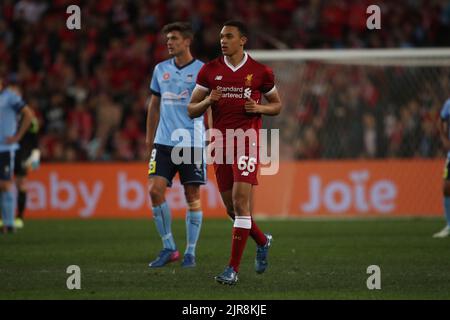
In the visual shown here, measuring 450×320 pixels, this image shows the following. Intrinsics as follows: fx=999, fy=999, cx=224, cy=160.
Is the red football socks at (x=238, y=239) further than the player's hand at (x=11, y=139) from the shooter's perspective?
No

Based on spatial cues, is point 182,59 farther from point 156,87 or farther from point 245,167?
point 245,167

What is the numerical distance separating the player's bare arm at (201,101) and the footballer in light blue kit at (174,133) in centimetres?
141

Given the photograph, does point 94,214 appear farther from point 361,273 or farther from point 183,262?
point 361,273

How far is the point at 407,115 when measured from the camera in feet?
69.6

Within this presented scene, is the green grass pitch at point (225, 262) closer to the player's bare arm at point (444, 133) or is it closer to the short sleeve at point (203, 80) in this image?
the player's bare arm at point (444, 133)

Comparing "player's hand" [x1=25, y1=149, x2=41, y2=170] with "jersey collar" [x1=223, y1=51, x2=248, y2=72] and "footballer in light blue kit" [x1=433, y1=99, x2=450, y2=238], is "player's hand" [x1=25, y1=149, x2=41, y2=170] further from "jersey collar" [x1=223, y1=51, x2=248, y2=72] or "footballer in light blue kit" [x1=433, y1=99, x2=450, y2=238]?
"jersey collar" [x1=223, y1=51, x2=248, y2=72]

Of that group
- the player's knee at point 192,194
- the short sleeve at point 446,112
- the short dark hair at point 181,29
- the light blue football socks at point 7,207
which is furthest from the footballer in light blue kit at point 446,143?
the light blue football socks at point 7,207

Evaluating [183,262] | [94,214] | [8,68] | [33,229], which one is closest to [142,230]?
[33,229]

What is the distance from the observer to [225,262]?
1112 centimetres

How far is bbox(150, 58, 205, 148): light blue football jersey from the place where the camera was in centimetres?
1096


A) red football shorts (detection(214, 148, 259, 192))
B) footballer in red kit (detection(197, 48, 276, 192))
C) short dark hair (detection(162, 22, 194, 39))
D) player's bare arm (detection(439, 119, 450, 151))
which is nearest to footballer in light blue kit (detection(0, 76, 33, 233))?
short dark hair (detection(162, 22, 194, 39))

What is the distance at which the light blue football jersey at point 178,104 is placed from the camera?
11.0 m

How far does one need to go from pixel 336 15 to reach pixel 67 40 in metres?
6.57

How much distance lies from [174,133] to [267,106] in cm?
189
